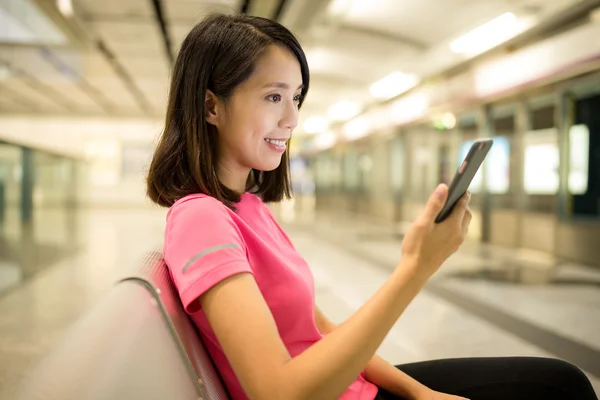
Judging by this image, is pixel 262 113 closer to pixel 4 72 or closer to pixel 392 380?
pixel 392 380

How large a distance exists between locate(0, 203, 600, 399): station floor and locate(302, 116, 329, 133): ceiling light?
514 inches

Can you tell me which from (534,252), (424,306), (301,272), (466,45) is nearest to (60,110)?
(466,45)

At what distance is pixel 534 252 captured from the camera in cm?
855

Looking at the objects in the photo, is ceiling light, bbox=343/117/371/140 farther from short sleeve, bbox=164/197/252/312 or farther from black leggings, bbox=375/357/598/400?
short sleeve, bbox=164/197/252/312

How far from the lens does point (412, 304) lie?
→ 4.63 m

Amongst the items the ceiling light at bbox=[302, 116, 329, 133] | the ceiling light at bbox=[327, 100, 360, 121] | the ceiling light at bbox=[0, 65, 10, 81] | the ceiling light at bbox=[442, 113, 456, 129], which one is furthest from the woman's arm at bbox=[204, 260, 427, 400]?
the ceiling light at bbox=[302, 116, 329, 133]

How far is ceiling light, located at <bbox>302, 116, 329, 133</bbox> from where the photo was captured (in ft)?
70.8

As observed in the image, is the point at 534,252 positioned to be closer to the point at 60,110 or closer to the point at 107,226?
the point at 107,226

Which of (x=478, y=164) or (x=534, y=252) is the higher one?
(x=478, y=164)

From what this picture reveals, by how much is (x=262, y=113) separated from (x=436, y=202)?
0.39 m

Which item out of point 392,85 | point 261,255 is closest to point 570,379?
point 261,255

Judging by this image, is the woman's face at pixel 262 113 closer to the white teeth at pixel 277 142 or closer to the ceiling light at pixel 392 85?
the white teeth at pixel 277 142

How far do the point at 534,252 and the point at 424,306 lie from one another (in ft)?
15.4

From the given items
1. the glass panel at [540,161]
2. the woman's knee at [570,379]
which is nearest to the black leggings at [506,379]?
the woman's knee at [570,379]
